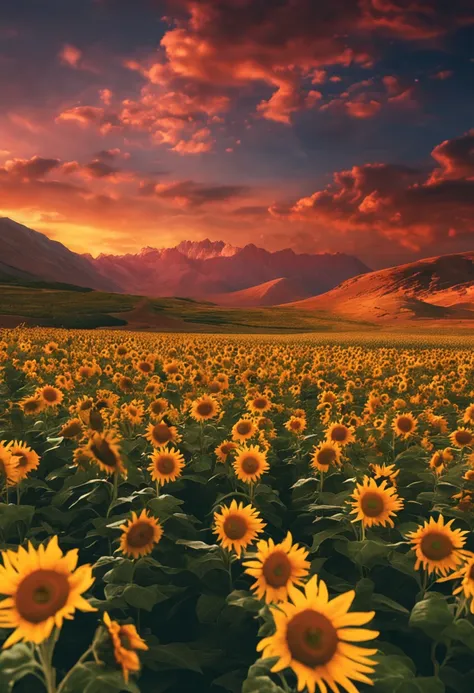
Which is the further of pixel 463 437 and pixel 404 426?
Answer: pixel 404 426

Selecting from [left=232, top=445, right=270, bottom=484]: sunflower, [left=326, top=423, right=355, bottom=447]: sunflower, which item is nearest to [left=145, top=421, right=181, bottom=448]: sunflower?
[left=232, top=445, right=270, bottom=484]: sunflower

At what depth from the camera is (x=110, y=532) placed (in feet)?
14.8

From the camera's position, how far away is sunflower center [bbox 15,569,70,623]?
201 centimetres

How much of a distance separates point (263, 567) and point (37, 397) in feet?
18.9

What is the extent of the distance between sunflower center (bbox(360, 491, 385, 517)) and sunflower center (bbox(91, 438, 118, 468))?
2220 mm

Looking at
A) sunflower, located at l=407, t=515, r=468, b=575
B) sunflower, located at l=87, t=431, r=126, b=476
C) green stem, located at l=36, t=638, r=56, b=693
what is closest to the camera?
green stem, located at l=36, t=638, r=56, b=693

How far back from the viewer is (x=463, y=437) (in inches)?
261

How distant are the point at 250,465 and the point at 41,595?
3.32 metres

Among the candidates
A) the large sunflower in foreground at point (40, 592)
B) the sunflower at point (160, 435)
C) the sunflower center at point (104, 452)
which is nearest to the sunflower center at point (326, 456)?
the sunflower at point (160, 435)

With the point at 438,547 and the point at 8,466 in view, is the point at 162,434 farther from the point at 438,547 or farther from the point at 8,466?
the point at 438,547

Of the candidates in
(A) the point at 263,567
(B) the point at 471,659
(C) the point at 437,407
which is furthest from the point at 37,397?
(C) the point at 437,407

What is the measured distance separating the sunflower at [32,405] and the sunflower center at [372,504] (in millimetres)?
5189

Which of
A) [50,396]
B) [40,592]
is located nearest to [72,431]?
A: [50,396]

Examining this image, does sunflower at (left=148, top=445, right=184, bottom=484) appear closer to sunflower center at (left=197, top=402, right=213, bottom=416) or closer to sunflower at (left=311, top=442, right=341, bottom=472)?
sunflower at (left=311, top=442, right=341, bottom=472)
